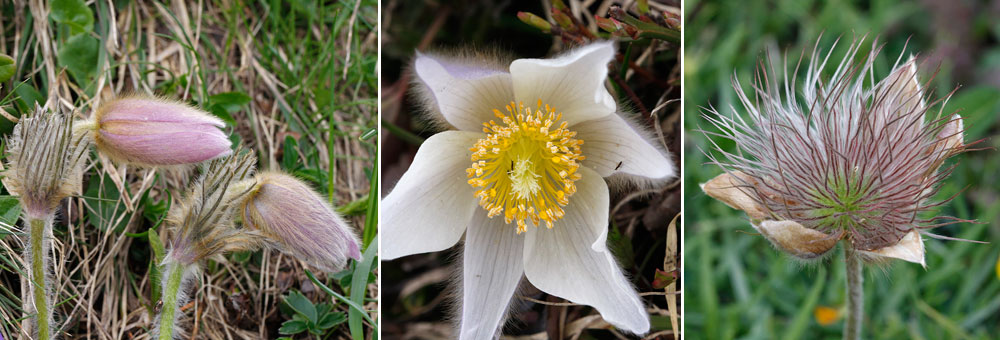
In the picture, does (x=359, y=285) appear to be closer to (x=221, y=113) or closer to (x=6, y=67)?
(x=221, y=113)

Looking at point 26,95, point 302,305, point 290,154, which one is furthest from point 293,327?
point 26,95

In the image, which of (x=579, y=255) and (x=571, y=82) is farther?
(x=579, y=255)

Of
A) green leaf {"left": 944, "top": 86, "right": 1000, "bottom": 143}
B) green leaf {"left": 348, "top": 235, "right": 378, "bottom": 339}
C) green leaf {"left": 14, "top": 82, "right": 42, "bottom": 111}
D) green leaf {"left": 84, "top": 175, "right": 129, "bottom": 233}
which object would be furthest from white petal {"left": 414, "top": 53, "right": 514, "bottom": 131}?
green leaf {"left": 944, "top": 86, "right": 1000, "bottom": 143}

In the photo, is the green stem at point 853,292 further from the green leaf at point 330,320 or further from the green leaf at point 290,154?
the green leaf at point 290,154

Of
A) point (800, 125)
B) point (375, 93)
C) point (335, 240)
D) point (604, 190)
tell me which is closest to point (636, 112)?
point (604, 190)

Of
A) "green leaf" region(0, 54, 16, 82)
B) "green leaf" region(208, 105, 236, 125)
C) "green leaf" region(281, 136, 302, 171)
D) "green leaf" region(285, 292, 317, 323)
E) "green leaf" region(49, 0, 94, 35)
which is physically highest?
"green leaf" region(49, 0, 94, 35)

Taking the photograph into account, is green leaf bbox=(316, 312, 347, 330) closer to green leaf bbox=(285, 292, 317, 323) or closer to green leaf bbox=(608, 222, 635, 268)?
green leaf bbox=(285, 292, 317, 323)

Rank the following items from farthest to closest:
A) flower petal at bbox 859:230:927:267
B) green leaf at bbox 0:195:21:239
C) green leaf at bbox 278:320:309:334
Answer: green leaf at bbox 278:320:309:334 < green leaf at bbox 0:195:21:239 < flower petal at bbox 859:230:927:267
